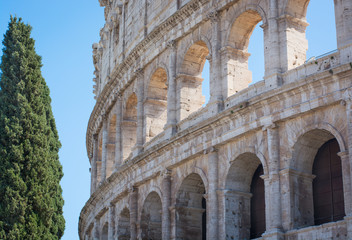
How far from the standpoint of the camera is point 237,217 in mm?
20672

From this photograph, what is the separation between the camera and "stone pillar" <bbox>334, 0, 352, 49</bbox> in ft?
60.1

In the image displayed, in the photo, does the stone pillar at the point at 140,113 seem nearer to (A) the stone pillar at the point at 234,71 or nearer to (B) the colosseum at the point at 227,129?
(B) the colosseum at the point at 227,129

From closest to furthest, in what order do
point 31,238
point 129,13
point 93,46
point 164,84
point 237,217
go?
1. point 237,217
2. point 31,238
3. point 164,84
4. point 129,13
5. point 93,46

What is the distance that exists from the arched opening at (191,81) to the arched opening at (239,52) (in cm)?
186

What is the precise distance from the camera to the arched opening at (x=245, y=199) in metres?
20.6

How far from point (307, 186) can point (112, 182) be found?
11.1 m

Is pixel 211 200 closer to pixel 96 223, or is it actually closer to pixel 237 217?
pixel 237 217

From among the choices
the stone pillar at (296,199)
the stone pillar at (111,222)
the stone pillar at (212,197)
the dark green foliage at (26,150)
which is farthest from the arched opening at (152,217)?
the stone pillar at (296,199)

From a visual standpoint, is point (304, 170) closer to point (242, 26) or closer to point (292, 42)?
point (292, 42)

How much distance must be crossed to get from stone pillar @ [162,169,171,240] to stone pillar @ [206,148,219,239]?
242 centimetres

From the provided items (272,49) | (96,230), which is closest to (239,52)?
(272,49)

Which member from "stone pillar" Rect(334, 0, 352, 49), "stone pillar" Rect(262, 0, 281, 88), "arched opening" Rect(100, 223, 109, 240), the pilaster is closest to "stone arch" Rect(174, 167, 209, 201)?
"stone pillar" Rect(262, 0, 281, 88)

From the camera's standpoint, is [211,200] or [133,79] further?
[133,79]

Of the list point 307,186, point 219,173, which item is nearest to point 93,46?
point 219,173
